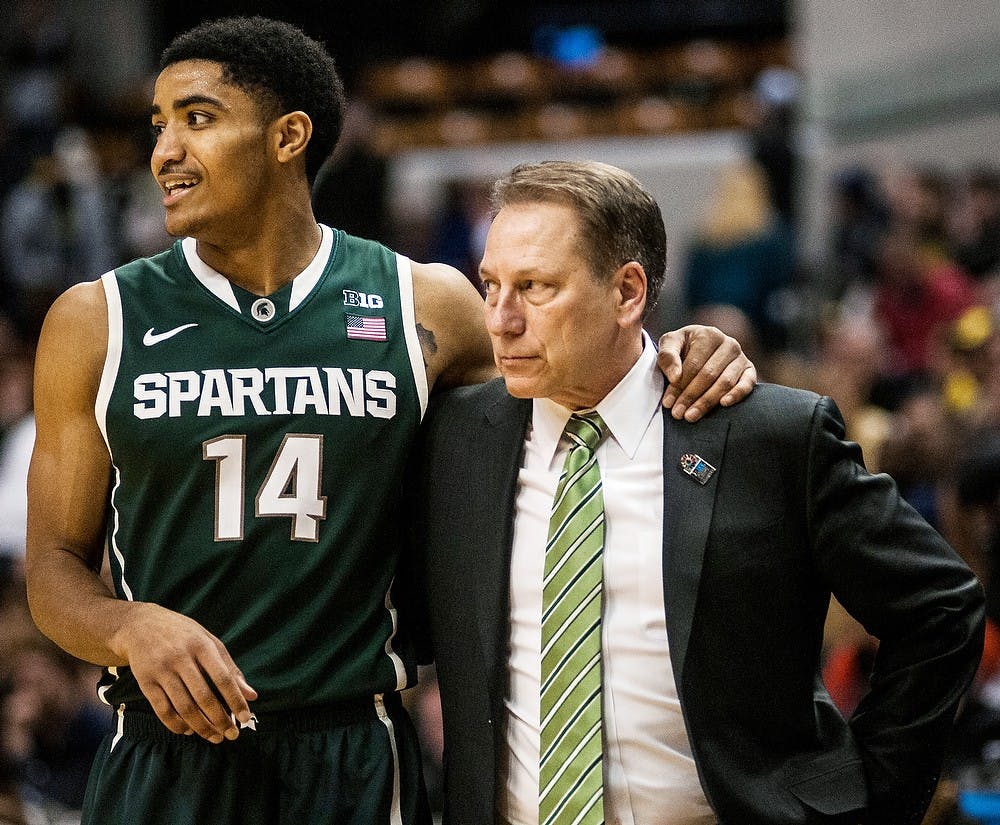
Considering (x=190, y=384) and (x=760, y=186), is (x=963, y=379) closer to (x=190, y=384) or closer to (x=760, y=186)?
(x=760, y=186)

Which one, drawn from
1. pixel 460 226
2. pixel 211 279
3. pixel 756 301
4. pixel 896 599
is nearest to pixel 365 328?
pixel 211 279

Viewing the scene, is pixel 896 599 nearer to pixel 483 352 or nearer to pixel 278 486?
pixel 483 352

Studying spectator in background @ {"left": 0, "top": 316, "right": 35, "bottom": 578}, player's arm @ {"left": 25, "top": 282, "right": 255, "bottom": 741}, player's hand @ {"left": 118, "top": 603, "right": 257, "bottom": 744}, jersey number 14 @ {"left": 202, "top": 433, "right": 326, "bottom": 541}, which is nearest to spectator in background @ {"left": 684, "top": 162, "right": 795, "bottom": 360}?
spectator in background @ {"left": 0, "top": 316, "right": 35, "bottom": 578}

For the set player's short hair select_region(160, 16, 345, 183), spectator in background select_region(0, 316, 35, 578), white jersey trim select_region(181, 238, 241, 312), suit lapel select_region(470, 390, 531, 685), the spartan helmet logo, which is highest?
player's short hair select_region(160, 16, 345, 183)

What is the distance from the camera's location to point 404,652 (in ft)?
9.75

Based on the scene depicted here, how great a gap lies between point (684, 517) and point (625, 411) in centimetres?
23

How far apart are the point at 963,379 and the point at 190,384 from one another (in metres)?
5.20

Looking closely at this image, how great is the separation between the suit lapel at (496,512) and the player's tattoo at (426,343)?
0.67ft

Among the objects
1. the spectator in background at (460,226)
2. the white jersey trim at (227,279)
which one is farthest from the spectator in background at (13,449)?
the spectator in background at (460,226)

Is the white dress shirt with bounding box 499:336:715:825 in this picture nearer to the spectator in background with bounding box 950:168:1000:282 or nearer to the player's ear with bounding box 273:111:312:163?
the player's ear with bounding box 273:111:312:163

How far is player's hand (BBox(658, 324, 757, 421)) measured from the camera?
2740 mm

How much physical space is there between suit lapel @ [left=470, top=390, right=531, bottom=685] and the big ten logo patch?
328 mm

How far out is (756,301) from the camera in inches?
386

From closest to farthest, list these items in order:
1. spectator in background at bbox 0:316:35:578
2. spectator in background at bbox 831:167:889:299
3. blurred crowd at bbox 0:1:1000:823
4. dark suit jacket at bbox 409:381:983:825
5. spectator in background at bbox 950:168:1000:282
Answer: dark suit jacket at bbox 409:381:983:825 < blurred crowd at bbox 0:1:1000:823 < spectator in background at bbox 0:316:35:578 < spectator in background at bbox 950:168:1000:282 < spectator in background at bbox 831:167:889:299
